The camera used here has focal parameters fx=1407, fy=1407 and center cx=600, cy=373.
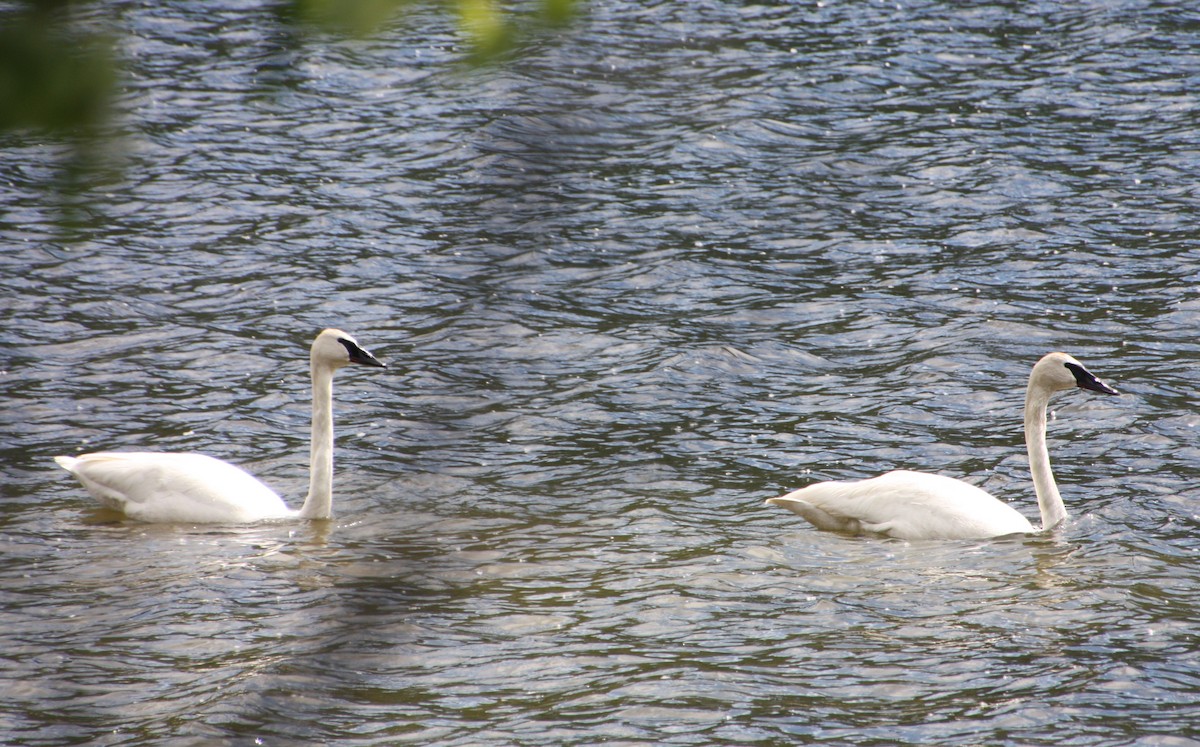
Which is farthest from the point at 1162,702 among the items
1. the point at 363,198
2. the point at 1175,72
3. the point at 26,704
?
the point at 1175,72

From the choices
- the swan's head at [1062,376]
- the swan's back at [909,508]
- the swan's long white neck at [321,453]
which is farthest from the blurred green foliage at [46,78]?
the swan's head at [1062,376]

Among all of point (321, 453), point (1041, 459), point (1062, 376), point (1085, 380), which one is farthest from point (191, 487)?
point (1085, 380)

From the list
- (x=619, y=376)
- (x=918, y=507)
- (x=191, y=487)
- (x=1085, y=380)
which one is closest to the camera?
(x=918, y=507)

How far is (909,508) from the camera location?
10.1 meters

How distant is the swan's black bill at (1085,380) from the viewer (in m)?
10.6

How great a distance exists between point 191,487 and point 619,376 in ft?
14.1

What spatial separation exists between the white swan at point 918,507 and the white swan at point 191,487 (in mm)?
3444

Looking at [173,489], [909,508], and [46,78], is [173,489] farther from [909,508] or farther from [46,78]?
[46,78]

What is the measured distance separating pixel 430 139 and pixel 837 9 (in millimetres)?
9019

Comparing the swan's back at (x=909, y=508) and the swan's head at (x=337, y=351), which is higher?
the swan's head at (x=337, y=351)

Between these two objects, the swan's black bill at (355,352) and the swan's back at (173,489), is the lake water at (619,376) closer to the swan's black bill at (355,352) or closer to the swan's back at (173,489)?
the swan's back at (173,489)

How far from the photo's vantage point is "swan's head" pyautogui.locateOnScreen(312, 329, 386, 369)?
35.4 ft

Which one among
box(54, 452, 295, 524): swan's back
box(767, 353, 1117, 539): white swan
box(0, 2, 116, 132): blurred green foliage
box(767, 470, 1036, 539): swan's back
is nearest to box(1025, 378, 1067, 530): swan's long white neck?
box(767, 353, 1117, 539): white swan

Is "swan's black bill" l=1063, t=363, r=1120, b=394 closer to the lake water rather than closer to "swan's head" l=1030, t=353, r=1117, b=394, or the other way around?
"swan's head" l=1030, t=353, r=1117, b=394
